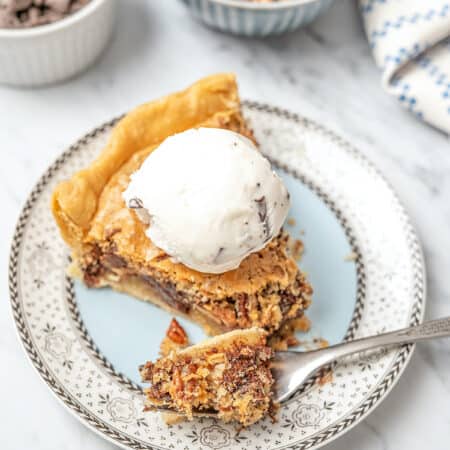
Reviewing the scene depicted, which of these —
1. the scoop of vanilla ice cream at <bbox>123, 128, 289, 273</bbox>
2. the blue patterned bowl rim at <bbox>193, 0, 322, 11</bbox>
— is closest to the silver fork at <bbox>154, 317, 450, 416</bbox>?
the scoop of vanilla ice cream at <bbox>123, 128, 289, 273</bbox>

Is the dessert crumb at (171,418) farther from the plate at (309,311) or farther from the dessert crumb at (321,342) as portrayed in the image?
the dessert crumb at (321,342)

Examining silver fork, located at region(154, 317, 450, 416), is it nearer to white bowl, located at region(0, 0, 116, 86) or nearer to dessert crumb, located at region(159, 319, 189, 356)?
dessert crumb, located at region(159, 319, 189, 356)

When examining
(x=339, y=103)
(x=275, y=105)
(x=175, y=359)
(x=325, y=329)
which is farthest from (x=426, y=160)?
(x=175, y=359)

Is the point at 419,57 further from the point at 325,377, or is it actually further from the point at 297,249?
the point at 325,377

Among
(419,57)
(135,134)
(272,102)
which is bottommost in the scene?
(272,102)

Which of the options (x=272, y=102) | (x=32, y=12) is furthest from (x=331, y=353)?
(x=32, y=12)

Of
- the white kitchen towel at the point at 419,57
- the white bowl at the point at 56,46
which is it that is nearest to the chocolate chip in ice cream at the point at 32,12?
the white bowl at the point at 56,46

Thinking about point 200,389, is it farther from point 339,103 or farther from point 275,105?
point 339,103
